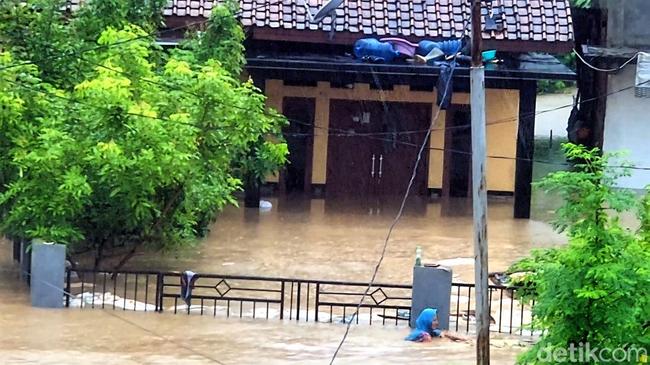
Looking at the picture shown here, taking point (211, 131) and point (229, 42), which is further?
point (229, 42)

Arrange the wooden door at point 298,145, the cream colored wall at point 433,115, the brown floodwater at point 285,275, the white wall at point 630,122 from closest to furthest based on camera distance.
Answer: the brown floodwater at point 285,275
the cream colored wall at point 433,115
the wooden door at point 298,145
the white wall at point 630,122

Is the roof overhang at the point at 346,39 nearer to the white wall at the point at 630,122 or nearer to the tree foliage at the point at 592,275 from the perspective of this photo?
the white wall at the point at 630,122

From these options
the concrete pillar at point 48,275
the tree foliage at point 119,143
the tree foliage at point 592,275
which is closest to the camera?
the tree foliage at point 592,275

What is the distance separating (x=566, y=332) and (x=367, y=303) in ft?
21.7

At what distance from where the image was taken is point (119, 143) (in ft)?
49.6

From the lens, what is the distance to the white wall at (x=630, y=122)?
26.0m

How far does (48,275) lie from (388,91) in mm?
12200

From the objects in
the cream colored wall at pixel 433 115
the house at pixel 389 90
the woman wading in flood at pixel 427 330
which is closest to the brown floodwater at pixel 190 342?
the woman wading in flood at pixel 427 330

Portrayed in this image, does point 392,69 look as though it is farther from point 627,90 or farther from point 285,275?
point 285,275

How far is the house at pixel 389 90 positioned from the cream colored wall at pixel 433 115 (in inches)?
0.9

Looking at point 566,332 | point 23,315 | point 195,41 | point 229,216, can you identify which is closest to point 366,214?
point 229,216

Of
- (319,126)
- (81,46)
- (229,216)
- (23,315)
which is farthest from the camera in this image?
(319,126)

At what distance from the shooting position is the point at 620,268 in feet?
29.5

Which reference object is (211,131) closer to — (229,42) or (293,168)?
(229,42)
